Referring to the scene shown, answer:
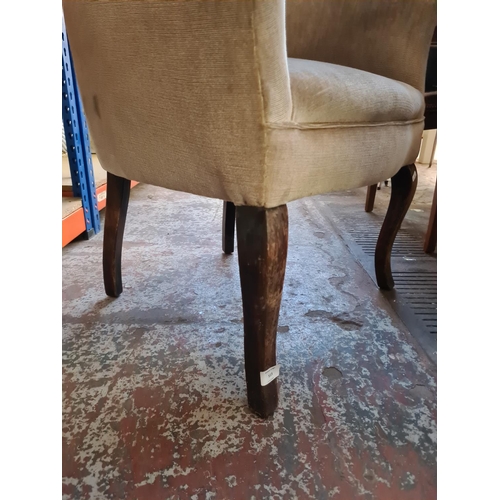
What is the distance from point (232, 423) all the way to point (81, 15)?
28.3 inches

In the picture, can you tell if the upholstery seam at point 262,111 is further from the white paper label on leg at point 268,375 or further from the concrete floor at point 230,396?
the concrete floor at point 230,396

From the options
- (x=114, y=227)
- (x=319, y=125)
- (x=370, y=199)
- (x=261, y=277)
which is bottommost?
(x=370, y=199)

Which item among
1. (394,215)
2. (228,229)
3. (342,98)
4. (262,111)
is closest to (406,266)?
(394,215)

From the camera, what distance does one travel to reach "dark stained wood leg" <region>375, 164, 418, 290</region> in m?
0.93

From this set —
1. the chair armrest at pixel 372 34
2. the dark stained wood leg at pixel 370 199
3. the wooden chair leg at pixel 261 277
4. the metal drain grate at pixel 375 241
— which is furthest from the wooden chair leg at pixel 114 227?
the dark stained wood leg at pixel 370 199

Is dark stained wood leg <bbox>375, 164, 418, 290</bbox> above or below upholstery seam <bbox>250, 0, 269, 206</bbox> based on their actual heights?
below

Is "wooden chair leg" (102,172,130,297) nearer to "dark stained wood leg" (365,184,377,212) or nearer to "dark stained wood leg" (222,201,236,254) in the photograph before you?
"dark stained wood leg" (222,201,236,254)

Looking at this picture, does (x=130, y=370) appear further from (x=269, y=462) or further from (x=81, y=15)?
(x=81, y=15)

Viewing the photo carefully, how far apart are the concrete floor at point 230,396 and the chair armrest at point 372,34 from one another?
0.59 metres

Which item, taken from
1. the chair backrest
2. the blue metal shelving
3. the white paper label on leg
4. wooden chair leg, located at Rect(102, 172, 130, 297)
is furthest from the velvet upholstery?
the blue metal shelving

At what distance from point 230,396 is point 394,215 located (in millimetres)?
635

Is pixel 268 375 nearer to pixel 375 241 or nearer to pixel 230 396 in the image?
pixel 230 396

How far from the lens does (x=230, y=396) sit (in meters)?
0.67

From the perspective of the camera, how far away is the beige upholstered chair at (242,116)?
1.46ft
